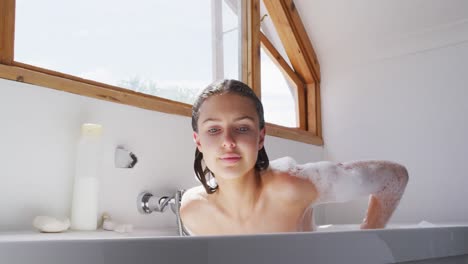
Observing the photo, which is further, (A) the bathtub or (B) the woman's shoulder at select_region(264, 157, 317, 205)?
(B) the woman's shoulder at select_region(264, 157, 317, 205)

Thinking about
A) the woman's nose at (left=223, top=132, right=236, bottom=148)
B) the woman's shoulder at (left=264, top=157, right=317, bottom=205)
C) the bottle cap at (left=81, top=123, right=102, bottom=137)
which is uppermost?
the bottle cap at (left=81, top=123, right=102, bottom=137)

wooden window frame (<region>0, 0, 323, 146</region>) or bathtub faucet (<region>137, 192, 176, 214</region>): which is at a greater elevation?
wooden window frame (<region>0, 0, 323, 146</region>)

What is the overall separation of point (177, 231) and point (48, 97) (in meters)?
0.60

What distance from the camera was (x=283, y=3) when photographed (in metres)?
2.46

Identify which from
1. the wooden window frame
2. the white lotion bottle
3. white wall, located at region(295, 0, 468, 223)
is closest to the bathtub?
the white lotion bottle

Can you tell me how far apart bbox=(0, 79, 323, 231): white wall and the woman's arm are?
543 millimetres

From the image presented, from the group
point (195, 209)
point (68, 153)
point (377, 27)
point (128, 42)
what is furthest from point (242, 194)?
point (377, 27)

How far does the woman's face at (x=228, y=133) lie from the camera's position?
1.10m

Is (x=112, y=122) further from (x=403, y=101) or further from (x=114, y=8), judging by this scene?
(x=403, y=101)

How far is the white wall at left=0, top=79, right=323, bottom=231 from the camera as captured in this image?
4.19ft

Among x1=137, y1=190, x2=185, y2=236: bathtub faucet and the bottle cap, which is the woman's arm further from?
the bottle cap

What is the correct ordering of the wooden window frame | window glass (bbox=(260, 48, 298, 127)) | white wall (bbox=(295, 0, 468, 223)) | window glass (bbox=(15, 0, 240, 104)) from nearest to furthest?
the wooden window frame
window glass (bbox=(15, 0, 240, 104))
white wall (bbox=(295, 0, 468, 223))
window glass (bbox=(260, 48, 298, 127))

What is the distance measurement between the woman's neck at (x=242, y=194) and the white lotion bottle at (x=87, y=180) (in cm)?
42

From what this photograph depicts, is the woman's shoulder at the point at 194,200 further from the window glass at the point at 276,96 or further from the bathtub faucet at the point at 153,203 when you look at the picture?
the window glass at the point at 276,96
